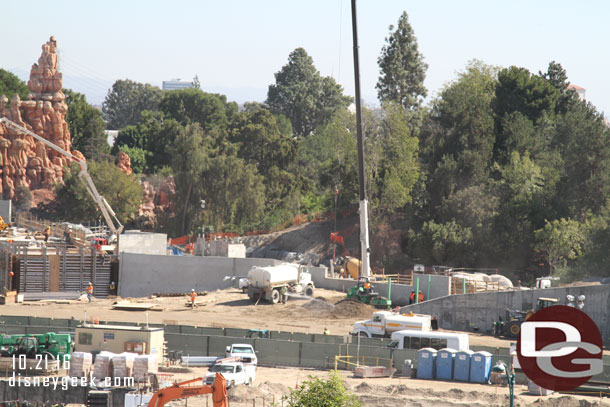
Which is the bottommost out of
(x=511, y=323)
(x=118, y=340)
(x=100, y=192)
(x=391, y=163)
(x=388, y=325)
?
(x=118, y=340)

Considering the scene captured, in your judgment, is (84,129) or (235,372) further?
(84,129)

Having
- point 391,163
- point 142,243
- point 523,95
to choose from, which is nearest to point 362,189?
point 142,243

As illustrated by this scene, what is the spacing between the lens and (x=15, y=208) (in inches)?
3593

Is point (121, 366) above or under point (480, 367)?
above

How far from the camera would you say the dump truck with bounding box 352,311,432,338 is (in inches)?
1693

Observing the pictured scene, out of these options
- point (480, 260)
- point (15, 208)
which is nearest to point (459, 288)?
point (480, 260)

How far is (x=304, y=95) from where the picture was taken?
468 feet

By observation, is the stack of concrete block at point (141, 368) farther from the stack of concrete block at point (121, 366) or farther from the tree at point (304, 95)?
the tree at point (304, 95)

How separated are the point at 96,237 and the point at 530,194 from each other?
36.9m

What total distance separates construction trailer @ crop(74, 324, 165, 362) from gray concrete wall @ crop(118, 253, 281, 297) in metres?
22.7

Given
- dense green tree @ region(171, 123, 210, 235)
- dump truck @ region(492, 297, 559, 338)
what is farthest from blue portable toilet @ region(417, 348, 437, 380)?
dense green tree @ region(171, 123, 210, 235)

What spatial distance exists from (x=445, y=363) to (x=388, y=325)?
603cm

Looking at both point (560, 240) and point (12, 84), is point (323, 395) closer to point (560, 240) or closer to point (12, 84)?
point (560, 240)

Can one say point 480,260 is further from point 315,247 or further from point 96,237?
point 96,237
